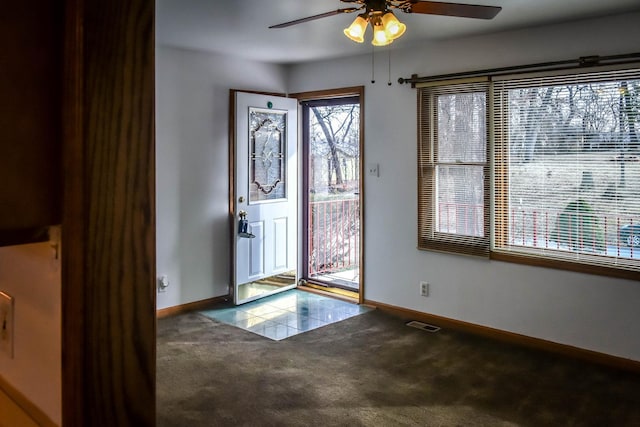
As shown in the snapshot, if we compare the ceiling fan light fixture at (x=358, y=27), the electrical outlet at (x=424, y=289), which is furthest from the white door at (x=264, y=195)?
the ceiling fan light fixture at (x=358, y=27)

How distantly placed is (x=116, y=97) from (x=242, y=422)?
256 centimetres

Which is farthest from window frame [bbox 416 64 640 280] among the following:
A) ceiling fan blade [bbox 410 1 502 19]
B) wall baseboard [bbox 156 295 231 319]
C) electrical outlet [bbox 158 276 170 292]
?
electrical outlet [bbox 158 276 170 292]

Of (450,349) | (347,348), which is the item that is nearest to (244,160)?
(347,348)

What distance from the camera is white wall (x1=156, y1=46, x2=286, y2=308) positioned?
4.73 meters

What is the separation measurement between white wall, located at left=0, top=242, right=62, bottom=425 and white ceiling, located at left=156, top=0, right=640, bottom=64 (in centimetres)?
283

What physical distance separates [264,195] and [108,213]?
189 inches

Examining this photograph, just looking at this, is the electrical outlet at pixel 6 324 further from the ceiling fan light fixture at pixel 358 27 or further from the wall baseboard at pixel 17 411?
the ceiling fan light fixture at pixel 358 27

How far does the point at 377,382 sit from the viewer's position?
3.40 metres

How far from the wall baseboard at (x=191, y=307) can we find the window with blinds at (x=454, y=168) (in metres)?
2.07

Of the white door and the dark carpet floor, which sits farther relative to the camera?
the white door

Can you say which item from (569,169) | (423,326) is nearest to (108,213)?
(569,169)

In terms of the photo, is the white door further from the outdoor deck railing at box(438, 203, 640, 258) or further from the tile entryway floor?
the outdoor deck railing at box(438, 203, 640, 258)

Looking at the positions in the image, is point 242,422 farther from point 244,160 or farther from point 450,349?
point 244,160

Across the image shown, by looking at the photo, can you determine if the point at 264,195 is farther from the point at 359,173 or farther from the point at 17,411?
the point at 17,411
